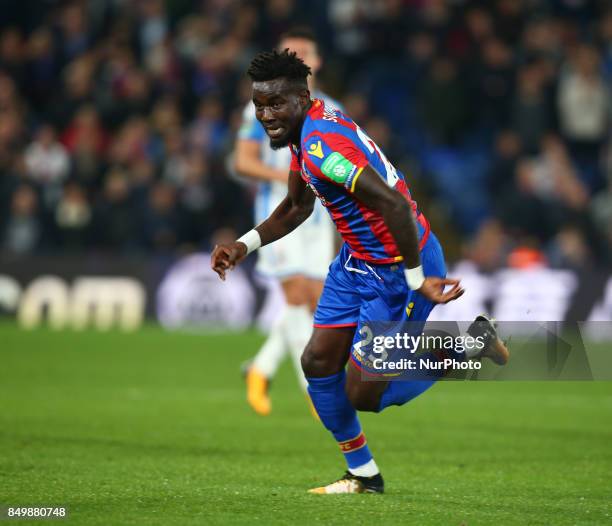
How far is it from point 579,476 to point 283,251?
3306 mm

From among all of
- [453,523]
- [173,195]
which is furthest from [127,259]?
[453,523]

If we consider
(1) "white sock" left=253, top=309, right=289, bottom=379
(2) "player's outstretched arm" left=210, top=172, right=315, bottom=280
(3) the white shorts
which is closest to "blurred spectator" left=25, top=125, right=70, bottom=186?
(1) "white sock" left=253, top=309, right=289, bottom=379

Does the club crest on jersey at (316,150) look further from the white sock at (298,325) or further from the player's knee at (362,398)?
the white sock at (298,325)

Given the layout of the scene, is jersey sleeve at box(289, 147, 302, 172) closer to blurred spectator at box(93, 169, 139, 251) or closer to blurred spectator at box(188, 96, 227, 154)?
blurred spectator at box(93, 169, 139, 251)

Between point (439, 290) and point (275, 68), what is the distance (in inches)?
53.3

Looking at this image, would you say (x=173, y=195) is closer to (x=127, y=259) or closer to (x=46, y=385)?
(x=127, y=259)

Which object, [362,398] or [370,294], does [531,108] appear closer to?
[370,294]

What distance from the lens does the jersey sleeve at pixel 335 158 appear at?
19.2 feet

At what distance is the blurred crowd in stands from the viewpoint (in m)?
18.0

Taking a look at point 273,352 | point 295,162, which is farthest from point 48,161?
point 295,162

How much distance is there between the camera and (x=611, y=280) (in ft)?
53.9

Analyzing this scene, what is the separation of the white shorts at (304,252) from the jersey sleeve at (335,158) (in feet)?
12.4

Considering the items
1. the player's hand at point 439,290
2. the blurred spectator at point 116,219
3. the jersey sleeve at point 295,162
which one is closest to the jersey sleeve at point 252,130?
the jersey sleeve at point 295,162

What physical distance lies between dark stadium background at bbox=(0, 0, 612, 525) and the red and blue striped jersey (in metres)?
3.39
